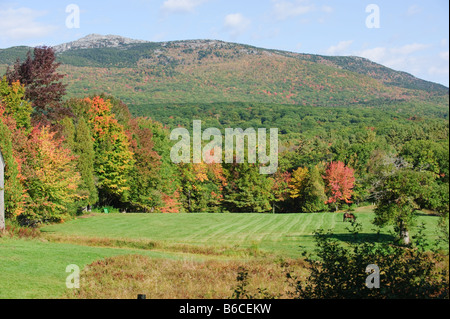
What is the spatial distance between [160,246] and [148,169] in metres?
23.7

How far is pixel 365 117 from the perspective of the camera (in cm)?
13188

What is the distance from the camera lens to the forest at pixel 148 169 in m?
18.6

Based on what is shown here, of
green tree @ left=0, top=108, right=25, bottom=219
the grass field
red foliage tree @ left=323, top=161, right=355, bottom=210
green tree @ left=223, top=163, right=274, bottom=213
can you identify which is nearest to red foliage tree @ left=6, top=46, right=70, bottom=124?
the grass field

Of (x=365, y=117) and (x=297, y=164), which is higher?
(x=365, y=117)

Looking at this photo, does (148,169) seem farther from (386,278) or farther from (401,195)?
(386,278)

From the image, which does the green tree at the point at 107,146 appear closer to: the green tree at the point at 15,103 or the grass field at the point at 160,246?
the grass field at the point at 160,246

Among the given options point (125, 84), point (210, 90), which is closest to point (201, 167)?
point (125, 84)

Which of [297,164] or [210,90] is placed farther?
[210,90]

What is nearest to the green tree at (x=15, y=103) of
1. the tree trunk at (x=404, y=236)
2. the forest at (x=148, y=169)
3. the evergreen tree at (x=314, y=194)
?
the forest at (x=148, y=169)

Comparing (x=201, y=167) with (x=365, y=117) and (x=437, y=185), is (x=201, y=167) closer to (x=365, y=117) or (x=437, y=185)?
(x=437, y=185)

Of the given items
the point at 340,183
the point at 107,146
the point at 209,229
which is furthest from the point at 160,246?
the point at 340,183

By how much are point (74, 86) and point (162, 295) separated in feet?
459

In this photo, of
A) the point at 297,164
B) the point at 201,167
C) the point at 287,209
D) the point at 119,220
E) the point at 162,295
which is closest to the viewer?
the point at 162,295
